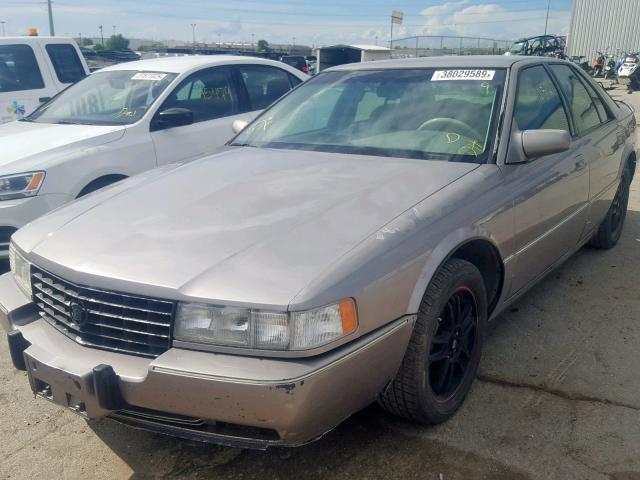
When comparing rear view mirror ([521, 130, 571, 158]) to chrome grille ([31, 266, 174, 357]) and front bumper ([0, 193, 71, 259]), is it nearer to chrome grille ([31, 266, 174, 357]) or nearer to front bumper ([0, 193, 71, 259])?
chrome grille ([31, 266, 174, 357])

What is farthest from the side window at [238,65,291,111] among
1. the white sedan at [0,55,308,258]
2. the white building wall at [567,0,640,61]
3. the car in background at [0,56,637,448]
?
the white building wall at [567,0,640,61]

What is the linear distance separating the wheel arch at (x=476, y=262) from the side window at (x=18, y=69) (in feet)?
22.9

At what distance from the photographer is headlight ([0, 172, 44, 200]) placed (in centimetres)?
435

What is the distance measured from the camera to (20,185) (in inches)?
173

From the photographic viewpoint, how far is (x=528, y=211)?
3.07 metres

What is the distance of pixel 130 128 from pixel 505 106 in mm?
3237

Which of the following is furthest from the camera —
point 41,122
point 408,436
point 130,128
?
point 41,122

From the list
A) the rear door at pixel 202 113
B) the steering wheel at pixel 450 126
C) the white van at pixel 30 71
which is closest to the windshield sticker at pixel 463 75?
the steering wheel at pixel 450 126

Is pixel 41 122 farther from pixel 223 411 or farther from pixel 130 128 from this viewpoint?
pixel 223 411

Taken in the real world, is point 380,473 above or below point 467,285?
below

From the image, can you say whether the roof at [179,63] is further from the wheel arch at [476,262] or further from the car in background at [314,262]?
the wheel arch at [476,262]

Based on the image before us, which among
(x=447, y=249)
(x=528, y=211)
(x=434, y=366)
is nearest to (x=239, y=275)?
(x=447, y=249)

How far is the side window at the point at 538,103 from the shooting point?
3281mm

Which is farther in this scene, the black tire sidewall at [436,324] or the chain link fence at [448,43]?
the chain link fence at [448,43]
